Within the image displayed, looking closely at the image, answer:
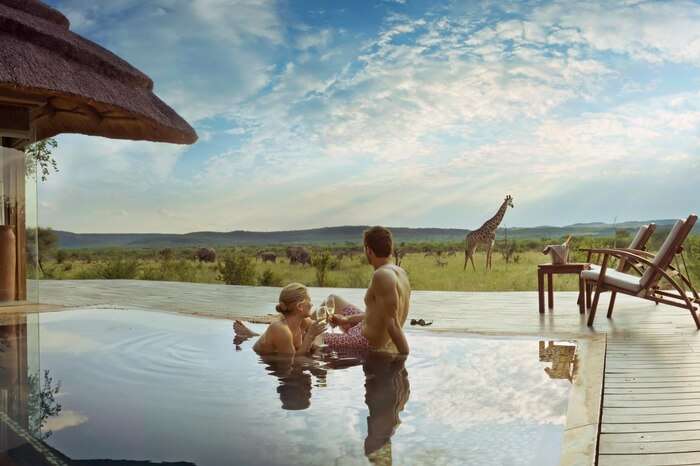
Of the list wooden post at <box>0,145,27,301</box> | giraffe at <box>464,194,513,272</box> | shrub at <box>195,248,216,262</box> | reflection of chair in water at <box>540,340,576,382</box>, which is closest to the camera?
reflection of chair in water at <box>540,340,576,382</box>

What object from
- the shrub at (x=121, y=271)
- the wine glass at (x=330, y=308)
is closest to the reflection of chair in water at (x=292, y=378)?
the wine glass at (x=330, y=308)

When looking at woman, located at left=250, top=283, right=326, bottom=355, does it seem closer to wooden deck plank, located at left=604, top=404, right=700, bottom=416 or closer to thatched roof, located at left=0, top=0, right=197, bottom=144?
wooden deck plank, located at left=604, top=404, right=700, bottom=416

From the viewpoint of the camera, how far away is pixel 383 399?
326 centimetres

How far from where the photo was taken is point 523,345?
4.71 meters

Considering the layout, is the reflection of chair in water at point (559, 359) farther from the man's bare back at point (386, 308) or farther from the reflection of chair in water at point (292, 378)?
the reflection of chair in water at point (292, 378)

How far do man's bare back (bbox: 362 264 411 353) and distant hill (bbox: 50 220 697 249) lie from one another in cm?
2177

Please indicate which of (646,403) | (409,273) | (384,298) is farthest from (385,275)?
(409,273)

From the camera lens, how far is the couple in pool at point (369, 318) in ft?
13.2

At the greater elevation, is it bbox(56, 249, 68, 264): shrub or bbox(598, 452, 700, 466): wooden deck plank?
bbox(56, 249, 68, 264): shrub

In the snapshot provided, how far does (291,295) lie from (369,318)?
1.72 feet

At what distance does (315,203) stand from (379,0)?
1037 cm

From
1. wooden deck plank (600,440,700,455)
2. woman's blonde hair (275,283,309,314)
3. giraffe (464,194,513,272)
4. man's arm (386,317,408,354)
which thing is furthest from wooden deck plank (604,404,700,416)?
giraffe (464,194,513,272)

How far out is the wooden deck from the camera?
2594 mm

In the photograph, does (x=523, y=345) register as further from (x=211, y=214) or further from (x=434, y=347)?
(x=211, y=214)
